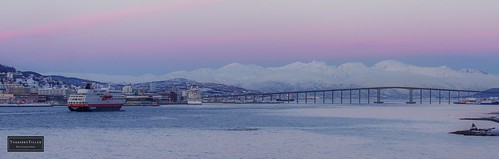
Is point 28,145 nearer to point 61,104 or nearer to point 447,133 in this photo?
point 447,133

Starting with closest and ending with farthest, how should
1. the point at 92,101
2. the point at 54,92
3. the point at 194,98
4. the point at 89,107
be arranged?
the point at 89,107, the point at 92,101, the point at 54,92, the point at 194,98

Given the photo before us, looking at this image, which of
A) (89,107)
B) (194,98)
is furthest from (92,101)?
(194,98)

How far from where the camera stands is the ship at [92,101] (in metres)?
93.2

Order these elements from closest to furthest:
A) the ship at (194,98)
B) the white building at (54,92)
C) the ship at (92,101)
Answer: the ship at (92,101) → the white building at (54,92) → the ship at (194,98)

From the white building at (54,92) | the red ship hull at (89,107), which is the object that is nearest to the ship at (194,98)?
the white building at (54,92)

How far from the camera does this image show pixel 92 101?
9419 centimetres

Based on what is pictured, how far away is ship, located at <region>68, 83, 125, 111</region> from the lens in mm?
93188

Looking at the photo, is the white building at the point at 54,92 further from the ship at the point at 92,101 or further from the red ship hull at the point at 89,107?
the red ship hull at the point at 89,107

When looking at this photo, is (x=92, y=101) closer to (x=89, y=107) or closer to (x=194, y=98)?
(x=89, y=107)

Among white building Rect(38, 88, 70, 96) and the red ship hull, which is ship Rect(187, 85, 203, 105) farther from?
the red ship hull

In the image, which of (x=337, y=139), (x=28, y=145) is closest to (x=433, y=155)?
(x=337, y=139)

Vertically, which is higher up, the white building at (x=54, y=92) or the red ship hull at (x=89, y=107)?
the white building at (x=54, y=92)

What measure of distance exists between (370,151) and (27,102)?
124 metres

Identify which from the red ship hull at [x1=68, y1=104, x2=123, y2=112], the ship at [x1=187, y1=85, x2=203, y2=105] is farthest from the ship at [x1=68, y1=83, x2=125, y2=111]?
the ship at [x1=187, y1=85, x2=203, y2=105]
